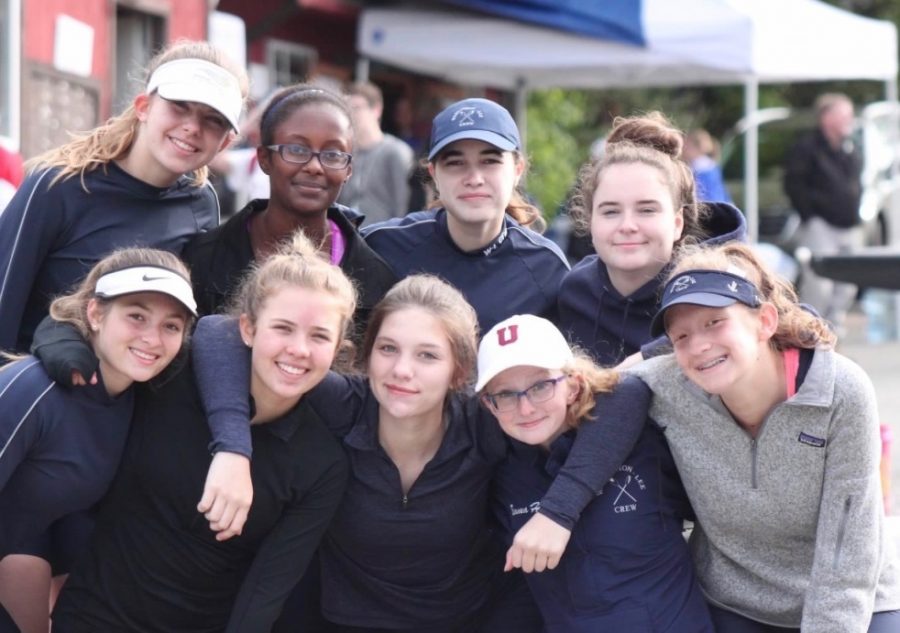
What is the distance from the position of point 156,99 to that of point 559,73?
10.6 meters

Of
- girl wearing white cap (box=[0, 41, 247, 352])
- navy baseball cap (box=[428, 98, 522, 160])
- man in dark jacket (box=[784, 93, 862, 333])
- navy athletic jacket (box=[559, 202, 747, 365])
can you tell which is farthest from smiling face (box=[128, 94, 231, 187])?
man in dark jacket (box=[784, 93, 862, 333])

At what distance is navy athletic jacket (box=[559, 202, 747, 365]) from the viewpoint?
14.5 ft

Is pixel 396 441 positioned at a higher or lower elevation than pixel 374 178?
lower

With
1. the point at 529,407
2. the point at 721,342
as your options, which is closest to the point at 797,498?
the point at 721,342

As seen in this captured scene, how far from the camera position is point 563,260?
15.7 feet

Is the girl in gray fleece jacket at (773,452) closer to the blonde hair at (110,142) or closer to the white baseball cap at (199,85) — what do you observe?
the white baseball cap at (199,85)

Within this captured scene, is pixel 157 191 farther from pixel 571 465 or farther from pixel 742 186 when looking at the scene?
pixel 742 186

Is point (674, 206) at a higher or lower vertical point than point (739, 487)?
higher

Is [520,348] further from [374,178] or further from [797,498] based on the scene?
[374,178]

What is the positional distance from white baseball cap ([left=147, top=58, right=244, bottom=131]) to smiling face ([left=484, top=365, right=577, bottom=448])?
1.25 m

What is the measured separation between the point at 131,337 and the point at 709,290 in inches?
61.7

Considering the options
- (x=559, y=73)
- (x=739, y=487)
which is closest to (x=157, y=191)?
(x=739, y=487)

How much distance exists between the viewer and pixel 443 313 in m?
4.02

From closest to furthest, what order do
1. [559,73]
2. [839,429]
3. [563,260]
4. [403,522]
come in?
[839,429] < [403,522] < [563,260] < [559,73]
